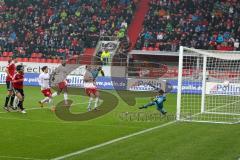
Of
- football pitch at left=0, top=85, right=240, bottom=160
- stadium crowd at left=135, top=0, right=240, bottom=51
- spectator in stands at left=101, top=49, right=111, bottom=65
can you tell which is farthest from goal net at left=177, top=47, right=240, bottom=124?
spectator in stands at left=101, top=49, right=111, bottom=65

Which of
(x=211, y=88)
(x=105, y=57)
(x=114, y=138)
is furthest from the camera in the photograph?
(x=105, y=57)

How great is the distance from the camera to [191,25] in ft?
144

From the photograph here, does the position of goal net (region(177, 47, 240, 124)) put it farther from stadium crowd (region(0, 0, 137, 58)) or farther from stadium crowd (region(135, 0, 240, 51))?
stadium crowd (region(0, 0, 137, 58))

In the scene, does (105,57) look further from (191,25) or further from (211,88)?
(211,88)

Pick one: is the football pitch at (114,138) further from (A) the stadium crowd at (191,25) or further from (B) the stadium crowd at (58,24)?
(B) the stadium crowd at (58,24)

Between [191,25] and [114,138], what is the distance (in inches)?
1174

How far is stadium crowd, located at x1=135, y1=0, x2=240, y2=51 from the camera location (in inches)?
1647

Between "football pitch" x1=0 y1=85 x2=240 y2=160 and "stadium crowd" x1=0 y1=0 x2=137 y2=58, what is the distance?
22757 mm

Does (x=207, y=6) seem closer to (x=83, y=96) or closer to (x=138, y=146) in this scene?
(x=83, y=96)

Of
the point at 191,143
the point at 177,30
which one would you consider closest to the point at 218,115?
the point at 191,143

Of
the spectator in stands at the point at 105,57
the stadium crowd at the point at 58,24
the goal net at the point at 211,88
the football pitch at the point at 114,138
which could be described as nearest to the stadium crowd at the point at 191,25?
the stadium crowd at the point at 58,24

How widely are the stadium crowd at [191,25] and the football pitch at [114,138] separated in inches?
802

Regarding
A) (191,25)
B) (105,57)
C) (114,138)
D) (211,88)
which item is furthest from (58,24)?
(114,138)

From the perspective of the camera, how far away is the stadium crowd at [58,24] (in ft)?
146
